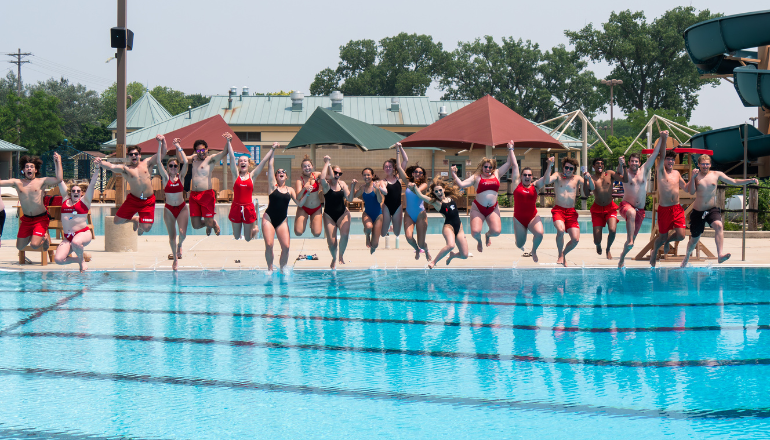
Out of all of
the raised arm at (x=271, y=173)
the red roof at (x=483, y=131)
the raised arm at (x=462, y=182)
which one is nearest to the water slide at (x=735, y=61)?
the red roof at (x=483, y=131)

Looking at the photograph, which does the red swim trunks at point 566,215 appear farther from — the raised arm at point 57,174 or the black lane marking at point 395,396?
the raised arm at point 57,174

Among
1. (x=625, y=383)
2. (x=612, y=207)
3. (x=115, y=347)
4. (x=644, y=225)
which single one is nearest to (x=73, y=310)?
(x=115, y=347)

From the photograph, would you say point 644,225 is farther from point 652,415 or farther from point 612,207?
point 652,415

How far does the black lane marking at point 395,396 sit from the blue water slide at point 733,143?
62.8 ft

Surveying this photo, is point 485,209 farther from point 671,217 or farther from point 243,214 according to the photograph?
point 243,214

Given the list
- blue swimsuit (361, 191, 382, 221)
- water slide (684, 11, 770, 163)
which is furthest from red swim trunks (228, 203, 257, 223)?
water slide (684, 11, 770, 163)

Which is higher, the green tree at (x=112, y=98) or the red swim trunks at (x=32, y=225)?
the green tree at (x=112, y=98)

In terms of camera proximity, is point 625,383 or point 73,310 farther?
point 73,310

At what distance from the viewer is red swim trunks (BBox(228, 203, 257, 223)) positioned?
37.6ft

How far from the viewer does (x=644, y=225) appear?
966 inches

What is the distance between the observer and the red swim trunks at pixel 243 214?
37.6ft

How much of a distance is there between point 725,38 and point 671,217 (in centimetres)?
1119

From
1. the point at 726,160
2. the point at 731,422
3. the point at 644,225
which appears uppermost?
the point at 726,160

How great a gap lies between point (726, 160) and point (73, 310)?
2081 centimetres
